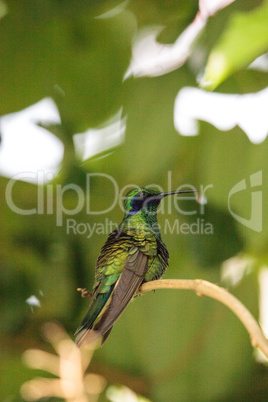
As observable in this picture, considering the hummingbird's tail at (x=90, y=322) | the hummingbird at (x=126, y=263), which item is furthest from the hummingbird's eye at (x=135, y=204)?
the hummingbird's tail at (x=90, y=322)

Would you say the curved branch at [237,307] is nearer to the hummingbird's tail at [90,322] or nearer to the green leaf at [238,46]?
the hummingbird's tail at [90,322]

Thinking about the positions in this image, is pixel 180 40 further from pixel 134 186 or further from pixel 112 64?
pixel 134 186

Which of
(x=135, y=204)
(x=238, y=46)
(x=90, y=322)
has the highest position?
(x=238, y=46)

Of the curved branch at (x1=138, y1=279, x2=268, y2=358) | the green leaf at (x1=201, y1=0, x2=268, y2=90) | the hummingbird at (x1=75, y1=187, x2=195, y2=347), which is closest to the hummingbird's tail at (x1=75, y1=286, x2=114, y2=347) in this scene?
the hummingbird at (x1=75, y1=187, x2=195, y2=347)

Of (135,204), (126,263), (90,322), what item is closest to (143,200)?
(135,204)

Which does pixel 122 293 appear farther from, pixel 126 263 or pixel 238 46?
pixel 238 46

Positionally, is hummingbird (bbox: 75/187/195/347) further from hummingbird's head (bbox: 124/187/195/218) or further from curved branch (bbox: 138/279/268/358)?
curved branch (bbox: 138/279/268/358)
